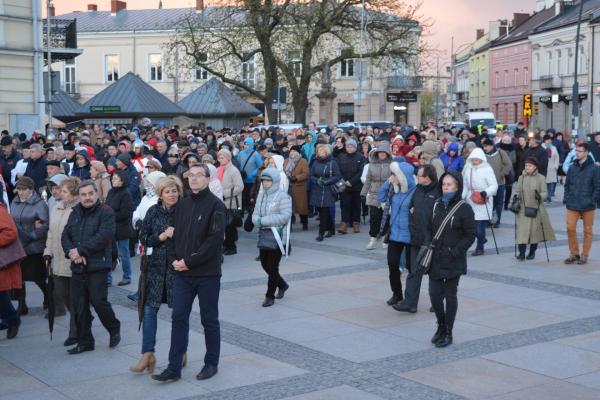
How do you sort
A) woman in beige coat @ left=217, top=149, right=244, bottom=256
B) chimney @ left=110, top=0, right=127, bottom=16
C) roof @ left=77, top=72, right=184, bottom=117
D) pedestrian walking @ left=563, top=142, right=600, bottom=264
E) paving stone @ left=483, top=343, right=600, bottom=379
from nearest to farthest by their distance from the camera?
paving stone @ left=483, top=343, right=600, bottom=379 < pedestrian walking @ left=563, top=142, right=600, bottom=264 < woman in beige coat @ left=217, top=149, right=244, bottom=256 < roof @ left=77, top=72, right=184, bottom=117 < chimney @ left=110, top=0, right=127, bottom=16

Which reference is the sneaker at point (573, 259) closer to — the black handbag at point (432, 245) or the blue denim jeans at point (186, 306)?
the black handbag at point (432, 245)

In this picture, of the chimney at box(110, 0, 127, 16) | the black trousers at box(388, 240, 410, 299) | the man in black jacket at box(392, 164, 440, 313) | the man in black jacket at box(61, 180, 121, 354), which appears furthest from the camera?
the chimney at box(110, 0, 127, 16)

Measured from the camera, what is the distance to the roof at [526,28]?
76.4 meters

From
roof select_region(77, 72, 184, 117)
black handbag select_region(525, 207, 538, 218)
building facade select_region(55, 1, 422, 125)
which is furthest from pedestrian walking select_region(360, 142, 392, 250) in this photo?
building facade select_region(55, 1, 422, 125)

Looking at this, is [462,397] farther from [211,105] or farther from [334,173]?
[211,105]

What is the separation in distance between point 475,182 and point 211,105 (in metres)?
22.7

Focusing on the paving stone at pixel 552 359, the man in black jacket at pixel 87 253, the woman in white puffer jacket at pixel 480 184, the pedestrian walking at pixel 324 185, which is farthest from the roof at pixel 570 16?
the man in black jacket at pixel 87 253

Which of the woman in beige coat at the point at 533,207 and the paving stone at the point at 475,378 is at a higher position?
the woman in beige coat at the point at 533,207

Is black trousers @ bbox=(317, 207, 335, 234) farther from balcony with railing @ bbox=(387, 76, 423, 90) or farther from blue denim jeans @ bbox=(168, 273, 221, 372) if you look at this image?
balcony with railing @ bbox=(387, 76, 423, 90)

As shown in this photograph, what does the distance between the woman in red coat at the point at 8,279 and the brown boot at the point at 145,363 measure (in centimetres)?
200

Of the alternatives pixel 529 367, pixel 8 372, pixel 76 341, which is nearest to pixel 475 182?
pixel 529 367

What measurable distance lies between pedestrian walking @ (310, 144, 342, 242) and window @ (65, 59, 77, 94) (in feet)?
197

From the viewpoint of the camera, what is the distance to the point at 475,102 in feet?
310

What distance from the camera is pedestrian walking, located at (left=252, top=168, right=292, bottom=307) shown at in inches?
424
